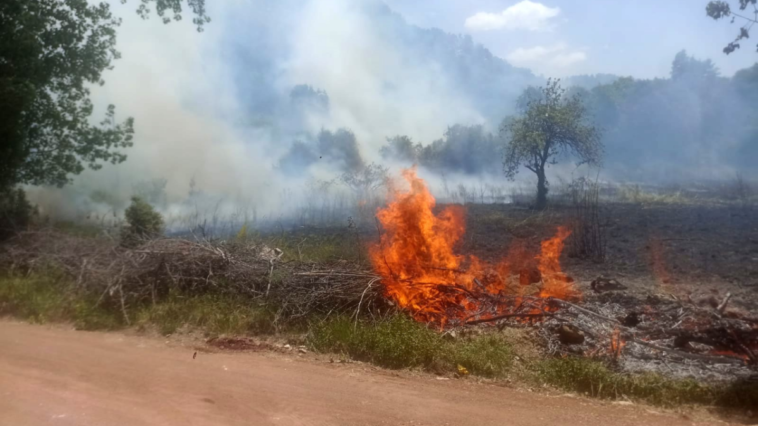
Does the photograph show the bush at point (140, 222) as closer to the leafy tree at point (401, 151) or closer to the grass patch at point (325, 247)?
the grass patch at point (325, 247)

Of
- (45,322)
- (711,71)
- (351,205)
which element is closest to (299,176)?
(351,205)

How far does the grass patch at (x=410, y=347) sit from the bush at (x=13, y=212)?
910cm

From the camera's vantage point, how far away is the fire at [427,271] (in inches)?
306

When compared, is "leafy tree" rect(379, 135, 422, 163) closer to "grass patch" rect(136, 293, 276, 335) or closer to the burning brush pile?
the burning brush pile

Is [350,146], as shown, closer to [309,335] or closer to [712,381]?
[309,335]

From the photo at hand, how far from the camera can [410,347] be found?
21.1 ft

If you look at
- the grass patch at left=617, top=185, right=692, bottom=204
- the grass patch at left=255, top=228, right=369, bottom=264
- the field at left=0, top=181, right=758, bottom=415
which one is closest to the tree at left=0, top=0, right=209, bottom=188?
the field at left=0, top=181, right=758, bottom=415

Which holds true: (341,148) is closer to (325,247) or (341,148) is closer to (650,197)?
(325,247)

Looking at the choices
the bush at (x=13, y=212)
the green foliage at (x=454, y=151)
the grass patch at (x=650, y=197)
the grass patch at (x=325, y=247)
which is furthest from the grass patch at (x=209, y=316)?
the green foliage at (x=454, y=151)

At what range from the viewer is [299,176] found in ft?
76.3

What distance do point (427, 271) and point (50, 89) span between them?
12212 mm

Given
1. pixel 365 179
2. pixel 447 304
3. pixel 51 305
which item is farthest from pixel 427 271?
pixel 365 179

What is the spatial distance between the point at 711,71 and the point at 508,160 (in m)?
24.2

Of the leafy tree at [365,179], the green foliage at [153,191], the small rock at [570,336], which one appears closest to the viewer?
the small rock at [570,336]
